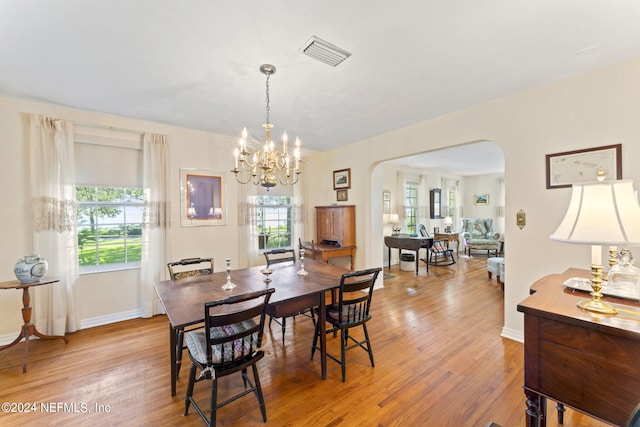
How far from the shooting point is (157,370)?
2.40 meters

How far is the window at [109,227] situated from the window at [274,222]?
180 centimetres

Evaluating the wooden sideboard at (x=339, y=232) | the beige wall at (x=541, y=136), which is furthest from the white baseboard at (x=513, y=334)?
the wooden sideboard at (x=339, y=232)

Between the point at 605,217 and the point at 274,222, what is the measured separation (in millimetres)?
4292

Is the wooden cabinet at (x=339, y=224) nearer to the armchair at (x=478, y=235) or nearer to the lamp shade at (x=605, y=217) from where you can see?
the lamp shade at (x=605, y=217)

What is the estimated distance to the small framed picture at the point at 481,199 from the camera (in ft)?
28.6

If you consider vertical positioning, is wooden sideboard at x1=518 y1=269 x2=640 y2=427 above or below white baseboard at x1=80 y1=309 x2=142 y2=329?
above

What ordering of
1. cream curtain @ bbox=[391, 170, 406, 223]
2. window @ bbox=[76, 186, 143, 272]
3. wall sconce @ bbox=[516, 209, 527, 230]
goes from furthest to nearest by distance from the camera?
cream curtain @ bbox=[391, 170, 406, 223], window @ bbox=[76, 186, 143, 272], wall sconce @ bbox=[516, 209, 527, 230]

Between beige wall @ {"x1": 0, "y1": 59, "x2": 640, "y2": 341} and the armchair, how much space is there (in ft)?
17.5

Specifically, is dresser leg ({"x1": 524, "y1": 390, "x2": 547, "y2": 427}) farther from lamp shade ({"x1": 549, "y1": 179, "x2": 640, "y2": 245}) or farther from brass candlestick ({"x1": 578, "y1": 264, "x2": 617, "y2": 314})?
lamp shade ({"x1": 549, "y1": 179, "x2": 640, "y2": 245})

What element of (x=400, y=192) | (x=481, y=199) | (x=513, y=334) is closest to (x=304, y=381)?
(x=513, y=334)

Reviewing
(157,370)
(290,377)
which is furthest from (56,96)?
(290,377)

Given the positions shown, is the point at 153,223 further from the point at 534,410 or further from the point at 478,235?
the point at 478,235

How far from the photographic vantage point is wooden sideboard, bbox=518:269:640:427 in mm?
1065

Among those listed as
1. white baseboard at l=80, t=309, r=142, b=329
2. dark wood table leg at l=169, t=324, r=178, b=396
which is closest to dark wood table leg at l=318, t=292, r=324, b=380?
dark wood table leg at l=169, t=324, r=178, b=396
